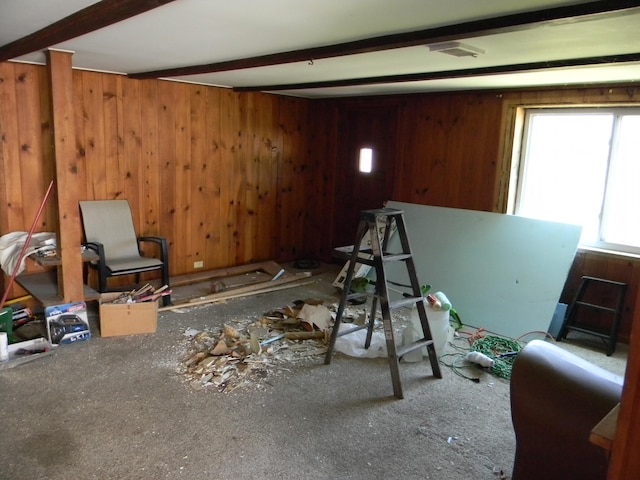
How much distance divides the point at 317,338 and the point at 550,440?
7.05 feet

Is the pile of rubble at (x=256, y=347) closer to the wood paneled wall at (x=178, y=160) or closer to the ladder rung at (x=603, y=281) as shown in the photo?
the wood paneled wall at (x=178, y=160)

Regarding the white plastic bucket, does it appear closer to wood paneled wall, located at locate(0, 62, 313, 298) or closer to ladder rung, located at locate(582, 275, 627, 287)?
ladder rung, located at locate(582, 275, 627, 287)

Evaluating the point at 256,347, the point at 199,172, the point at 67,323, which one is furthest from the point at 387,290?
the point at 199,172

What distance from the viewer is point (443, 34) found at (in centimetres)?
219

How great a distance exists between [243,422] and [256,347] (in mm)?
820

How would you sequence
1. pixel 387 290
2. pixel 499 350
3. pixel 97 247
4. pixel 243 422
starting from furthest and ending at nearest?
1. pixel 97 247
2. pixel 499 350
3. pixel 387 290
4. pixel 243 422

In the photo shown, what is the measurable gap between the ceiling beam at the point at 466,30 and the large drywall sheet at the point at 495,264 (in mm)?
2495

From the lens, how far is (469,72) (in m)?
3.45

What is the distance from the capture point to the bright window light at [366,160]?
5.68 metres

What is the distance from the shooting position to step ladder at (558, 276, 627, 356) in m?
3.79

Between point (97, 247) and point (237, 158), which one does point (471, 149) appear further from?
point (97, 247)

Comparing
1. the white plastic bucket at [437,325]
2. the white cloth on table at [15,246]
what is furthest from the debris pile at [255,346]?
the white cloth on table at [15,246]

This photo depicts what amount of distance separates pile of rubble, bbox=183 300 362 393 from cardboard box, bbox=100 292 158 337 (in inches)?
12.7

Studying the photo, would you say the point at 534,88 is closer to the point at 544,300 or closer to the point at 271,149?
the point at 544,300
